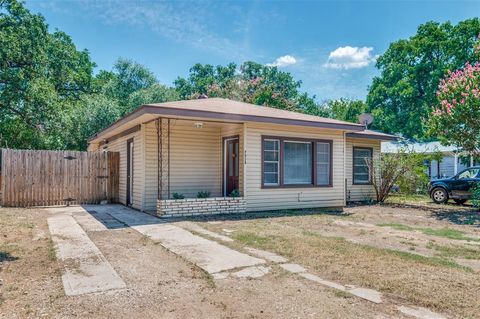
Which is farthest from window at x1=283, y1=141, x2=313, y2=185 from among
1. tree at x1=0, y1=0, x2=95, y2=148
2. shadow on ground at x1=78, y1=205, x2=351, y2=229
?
tree at x1=0, y1=0, x2=95, y2=148

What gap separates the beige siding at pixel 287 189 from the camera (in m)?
10.0

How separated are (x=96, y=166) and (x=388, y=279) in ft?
36.1

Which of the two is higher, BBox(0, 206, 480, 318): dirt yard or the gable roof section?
the gable roof section

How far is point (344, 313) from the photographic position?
313 centimetres

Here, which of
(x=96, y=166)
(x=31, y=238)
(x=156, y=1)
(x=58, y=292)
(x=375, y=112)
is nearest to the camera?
(x=58, y=292)

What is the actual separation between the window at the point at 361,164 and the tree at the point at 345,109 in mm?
21379

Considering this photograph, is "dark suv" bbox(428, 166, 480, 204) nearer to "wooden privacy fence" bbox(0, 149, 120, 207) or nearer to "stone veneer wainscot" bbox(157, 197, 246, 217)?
"stone veneer wainscot" bbox(157, 197, 246, 217)

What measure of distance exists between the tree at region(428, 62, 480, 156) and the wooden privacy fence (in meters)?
11.2

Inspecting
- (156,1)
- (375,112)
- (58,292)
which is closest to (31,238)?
(58,292)

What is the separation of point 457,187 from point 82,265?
43.5 ft

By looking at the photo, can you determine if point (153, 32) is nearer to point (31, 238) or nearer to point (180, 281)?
point (31, 238)

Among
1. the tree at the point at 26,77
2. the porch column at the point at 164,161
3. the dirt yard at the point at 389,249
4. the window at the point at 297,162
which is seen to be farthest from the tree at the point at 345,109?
the porch column at the point at 164,161

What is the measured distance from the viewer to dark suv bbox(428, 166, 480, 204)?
12805 mm

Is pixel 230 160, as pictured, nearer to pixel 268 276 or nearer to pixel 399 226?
pixel 399 226
